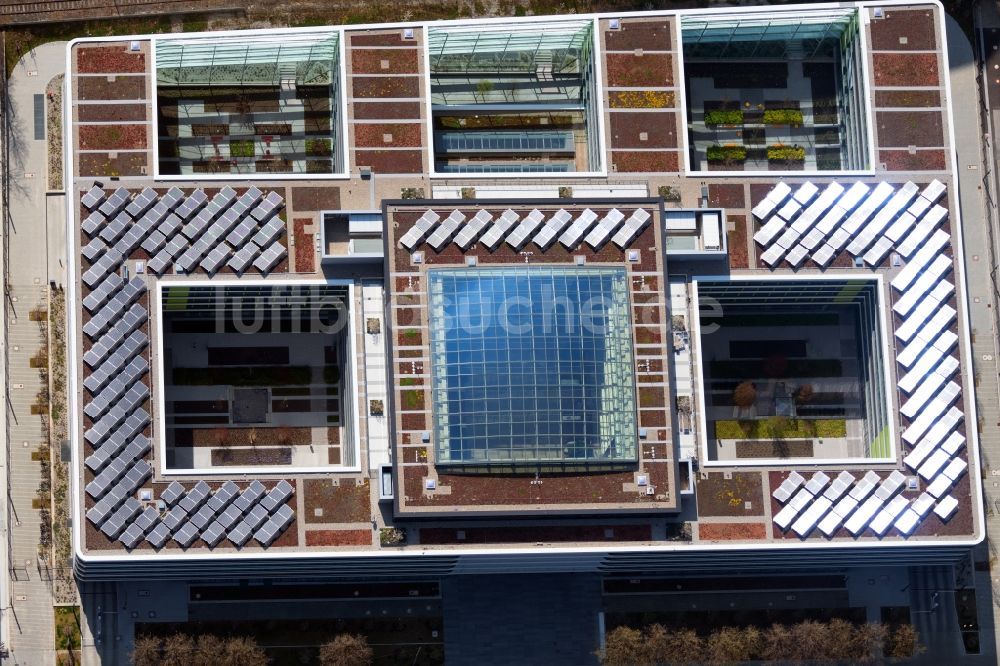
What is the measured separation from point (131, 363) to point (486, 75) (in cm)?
4597

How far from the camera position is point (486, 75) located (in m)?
137

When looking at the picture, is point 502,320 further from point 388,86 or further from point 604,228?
point 388,86

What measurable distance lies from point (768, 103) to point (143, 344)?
67.0 metres

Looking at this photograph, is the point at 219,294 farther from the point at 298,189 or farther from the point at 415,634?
the point at 415,634

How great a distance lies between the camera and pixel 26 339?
13225 cm

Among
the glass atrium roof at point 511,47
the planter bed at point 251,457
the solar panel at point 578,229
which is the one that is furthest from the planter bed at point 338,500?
the glass atrium roof at point 511,47

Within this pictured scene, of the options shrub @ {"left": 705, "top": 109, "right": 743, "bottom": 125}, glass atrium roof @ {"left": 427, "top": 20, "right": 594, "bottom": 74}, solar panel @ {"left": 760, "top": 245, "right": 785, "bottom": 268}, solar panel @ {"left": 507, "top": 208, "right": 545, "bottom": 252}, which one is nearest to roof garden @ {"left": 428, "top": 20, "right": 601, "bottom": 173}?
glass atrium roof @ {"left": 427, "top": 20, "right": 594, "bottom": 74}

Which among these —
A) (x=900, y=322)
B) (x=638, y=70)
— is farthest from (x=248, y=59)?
(x=900, y=322)

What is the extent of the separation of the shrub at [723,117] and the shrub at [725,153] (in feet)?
8.40

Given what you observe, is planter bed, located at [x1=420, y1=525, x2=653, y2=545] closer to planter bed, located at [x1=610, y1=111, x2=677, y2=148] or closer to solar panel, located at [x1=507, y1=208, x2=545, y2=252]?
solar panel, located at [x1=507, y1=208, x2=545, y2=252]

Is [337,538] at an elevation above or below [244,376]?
below

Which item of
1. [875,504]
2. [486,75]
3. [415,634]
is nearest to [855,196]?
[875,504]

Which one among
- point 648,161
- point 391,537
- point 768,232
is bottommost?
point 391,537

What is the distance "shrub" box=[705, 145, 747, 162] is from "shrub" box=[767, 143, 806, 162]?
2.91m
